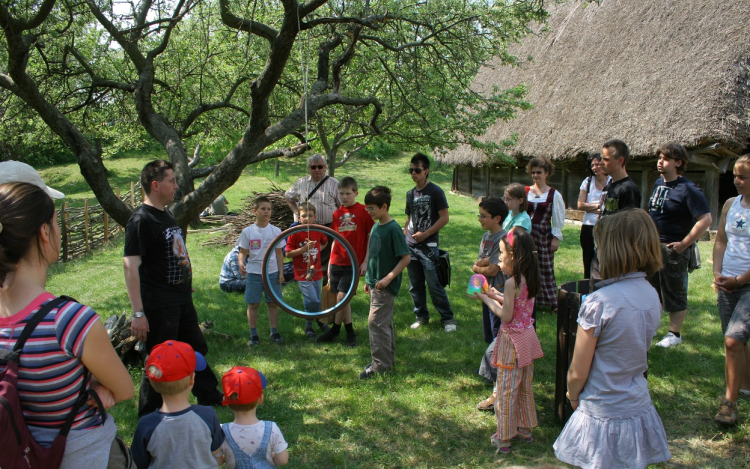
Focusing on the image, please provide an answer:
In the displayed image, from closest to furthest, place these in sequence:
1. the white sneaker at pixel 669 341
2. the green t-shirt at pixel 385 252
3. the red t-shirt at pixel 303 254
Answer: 1. the green t-shirt at pixel 385 252
2. the white sneaker at pixel 669 341
3. the red t-shirt at pixel 303 254

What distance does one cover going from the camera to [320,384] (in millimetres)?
4656

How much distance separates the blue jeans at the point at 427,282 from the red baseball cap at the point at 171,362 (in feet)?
12.3

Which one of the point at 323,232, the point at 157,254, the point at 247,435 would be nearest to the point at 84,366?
the point at 247,435

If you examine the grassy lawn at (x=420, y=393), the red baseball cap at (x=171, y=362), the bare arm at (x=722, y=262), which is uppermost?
the bare arm at (x=722, y=262)

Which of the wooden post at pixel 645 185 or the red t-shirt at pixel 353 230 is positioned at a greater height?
the wooden post at pixel 645 185

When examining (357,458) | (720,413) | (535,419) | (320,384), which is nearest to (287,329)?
(320,384)

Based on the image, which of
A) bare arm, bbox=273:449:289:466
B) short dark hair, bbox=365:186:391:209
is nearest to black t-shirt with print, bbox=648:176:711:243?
short dark hair, bbox=365:186:391:209

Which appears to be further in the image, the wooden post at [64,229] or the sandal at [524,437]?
the wooden post at [64,229]

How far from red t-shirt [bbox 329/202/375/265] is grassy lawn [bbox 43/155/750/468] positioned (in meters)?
0.97

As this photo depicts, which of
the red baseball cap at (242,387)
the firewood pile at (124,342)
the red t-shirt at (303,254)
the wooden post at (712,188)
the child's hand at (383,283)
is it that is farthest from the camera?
the wooden post at (712,188)

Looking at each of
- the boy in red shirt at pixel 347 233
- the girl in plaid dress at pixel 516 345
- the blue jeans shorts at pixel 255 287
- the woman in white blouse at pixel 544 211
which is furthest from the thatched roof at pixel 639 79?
the girl in plaid dress at pixel 516 345

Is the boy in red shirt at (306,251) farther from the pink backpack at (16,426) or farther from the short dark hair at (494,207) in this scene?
the pink backpack at (16,426)

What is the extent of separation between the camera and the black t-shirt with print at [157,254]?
136 inches

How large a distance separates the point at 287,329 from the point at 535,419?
11.1ft
